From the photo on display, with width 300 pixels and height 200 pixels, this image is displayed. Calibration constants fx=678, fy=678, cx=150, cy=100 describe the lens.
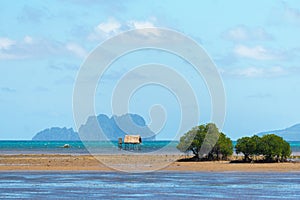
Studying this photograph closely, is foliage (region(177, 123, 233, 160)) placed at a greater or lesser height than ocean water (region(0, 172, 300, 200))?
greater

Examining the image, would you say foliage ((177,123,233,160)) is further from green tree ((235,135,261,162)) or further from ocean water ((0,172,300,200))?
ocean water ((0,172,300,200))

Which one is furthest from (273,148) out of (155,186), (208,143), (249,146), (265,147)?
(155,186)

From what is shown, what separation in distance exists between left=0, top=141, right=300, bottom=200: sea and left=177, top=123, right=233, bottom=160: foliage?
603 inches

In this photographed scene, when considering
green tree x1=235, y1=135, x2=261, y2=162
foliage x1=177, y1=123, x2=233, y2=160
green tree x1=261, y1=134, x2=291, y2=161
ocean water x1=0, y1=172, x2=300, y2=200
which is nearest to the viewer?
ocean water x1=0, y1=172, x2=300, y2=200

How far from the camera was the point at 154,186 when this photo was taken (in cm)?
4634

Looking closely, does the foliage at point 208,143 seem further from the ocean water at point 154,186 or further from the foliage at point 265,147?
the ocean water at point 154,186

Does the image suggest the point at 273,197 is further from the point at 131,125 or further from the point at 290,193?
the point at 131,125

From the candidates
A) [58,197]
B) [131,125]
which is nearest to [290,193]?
[58,197]

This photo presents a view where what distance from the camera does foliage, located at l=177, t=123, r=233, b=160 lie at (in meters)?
76.4

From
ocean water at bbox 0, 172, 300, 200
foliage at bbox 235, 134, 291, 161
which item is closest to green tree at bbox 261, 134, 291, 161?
foliage at bbox 235, 134, 291, 161

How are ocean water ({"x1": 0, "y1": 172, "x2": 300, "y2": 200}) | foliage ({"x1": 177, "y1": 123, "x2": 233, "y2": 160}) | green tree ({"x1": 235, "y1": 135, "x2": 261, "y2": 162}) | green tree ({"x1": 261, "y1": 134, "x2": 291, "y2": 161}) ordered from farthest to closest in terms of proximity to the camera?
foliage ({"x1": 177, "y1": 123, "x2": 233, "y2": 160})
green tree ({"x1": 235, "y1": 135, "x2": 261, "y2": 162})
green tree ({"x1": 261, "y1": 134, "x2": 291, "y2": 161})
ocean water ({"x1": 0, "y1": 172, "x2": 300, "y2": 200})

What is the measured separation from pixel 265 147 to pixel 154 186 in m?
27.8

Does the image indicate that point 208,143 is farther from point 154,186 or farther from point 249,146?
point 154,186

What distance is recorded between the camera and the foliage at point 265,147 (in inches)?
2817
